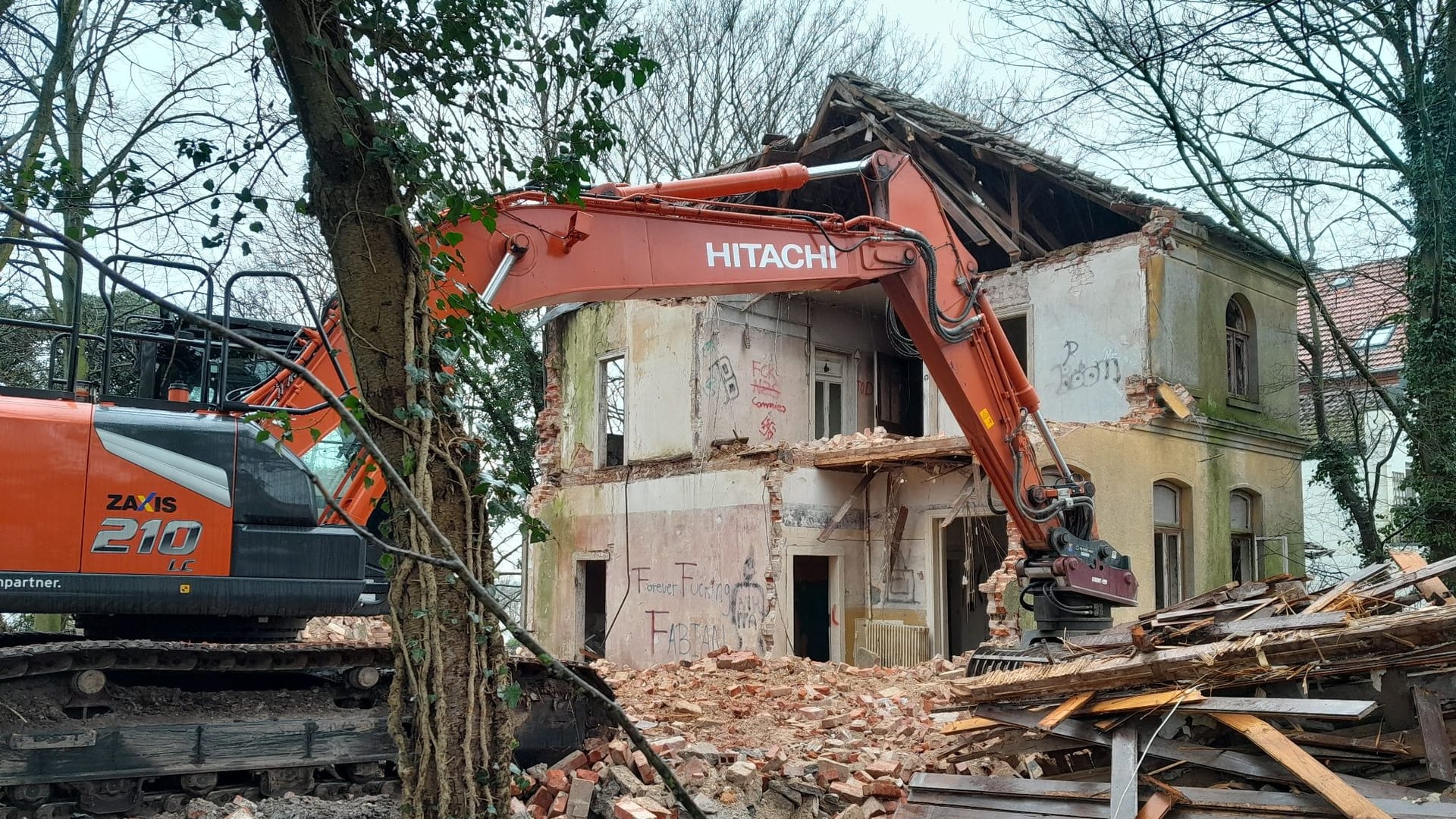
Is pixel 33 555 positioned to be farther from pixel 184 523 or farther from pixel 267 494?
pixel 267 494

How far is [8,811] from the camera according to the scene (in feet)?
20.2

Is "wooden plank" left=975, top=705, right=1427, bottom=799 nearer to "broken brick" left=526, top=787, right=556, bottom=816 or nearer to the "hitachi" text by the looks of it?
"broken brick" left=526, top=787, right=556, bottom=816

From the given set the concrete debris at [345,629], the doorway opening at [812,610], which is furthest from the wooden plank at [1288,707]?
the doorway opening at [812,610]

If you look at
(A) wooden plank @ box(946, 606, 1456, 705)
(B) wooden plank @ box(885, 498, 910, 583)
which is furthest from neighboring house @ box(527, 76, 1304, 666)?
(A) wooden plank @ box(946, 606, 1456, 705)

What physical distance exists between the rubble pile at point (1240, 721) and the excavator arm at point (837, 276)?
2.11 m

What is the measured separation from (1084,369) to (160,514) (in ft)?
35.9

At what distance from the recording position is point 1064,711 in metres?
6.23

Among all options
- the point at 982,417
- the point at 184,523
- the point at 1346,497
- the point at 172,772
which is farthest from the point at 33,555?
the point at 1346,497

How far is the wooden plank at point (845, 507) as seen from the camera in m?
15.1

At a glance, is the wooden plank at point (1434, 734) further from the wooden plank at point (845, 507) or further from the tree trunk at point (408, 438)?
the wooden plank at point (845, 507)

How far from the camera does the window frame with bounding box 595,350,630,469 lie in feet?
58.0

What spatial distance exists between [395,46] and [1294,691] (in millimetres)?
5250

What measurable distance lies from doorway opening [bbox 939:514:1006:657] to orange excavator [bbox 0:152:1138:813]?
775cm

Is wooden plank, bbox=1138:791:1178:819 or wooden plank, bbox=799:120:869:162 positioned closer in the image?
wooden plank, bbox=1138:791:1178:819
